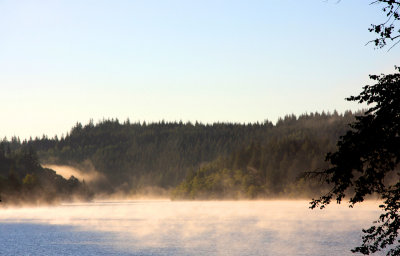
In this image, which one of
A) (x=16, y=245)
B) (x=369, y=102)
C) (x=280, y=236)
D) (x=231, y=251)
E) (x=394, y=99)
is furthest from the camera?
(x=280, y=236)

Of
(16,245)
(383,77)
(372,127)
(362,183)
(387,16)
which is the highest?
(387,16)

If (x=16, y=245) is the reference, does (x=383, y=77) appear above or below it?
above

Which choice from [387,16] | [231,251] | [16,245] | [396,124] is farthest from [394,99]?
[16,245]

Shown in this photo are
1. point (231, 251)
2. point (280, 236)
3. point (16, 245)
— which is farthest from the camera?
point (280, 236)

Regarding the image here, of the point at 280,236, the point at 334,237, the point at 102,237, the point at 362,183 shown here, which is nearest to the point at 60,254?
the point at 102,237

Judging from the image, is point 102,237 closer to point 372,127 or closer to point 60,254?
point 60,254

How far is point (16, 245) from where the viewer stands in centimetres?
10138

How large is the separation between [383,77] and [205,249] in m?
69.3

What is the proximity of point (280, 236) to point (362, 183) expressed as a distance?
93872mm

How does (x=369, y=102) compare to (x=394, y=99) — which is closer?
(x=394, y=99)

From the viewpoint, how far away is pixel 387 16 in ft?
57.3

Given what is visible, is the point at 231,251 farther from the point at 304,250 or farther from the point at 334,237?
the point at 334,237

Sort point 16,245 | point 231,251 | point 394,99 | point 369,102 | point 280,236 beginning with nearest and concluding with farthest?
point 394,99
point 369,102
point 231,251
point 16,245
point 280,236

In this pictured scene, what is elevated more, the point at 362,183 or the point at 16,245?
the point at 362,183
